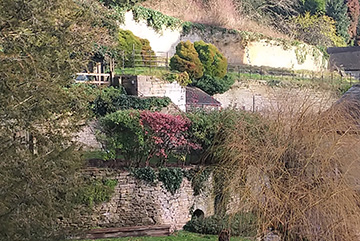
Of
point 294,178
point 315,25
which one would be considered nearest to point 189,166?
point 294,178

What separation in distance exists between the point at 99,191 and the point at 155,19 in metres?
17.3

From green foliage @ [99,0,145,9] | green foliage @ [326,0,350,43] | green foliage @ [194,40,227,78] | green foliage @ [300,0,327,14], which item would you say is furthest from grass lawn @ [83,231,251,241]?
green foliage @ [326,0,350,43]

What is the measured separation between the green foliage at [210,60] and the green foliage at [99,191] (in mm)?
13744

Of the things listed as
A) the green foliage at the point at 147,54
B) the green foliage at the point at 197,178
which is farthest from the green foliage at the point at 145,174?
the green foliage at the point at 147,54

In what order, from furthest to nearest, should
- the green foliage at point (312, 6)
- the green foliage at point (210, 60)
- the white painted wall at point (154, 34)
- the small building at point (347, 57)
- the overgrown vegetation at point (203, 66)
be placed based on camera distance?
the green foliage at point (312, 6) → the small building at point (347, 57) → the white painted wall at point (154, 34) → the green foliage at point (210, 60) → the overgrown vegetation at point (203, 66)

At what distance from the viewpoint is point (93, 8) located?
22.1m

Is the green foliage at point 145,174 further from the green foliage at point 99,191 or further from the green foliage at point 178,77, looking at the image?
the green foliage at point 178,77

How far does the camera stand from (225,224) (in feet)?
37.6

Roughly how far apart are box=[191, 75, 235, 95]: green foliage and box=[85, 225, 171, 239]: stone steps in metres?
13.0

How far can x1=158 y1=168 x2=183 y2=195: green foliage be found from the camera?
42.6ft

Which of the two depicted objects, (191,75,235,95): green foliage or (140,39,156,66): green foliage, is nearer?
(140,39,156,66): green foliage

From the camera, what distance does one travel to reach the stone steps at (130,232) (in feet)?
37.8

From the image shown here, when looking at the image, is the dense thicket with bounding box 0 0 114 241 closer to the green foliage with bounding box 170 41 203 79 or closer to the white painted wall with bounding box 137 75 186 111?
the white painted wall with bounding box 137 75 186 111

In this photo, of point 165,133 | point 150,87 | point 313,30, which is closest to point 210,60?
point 150,87
